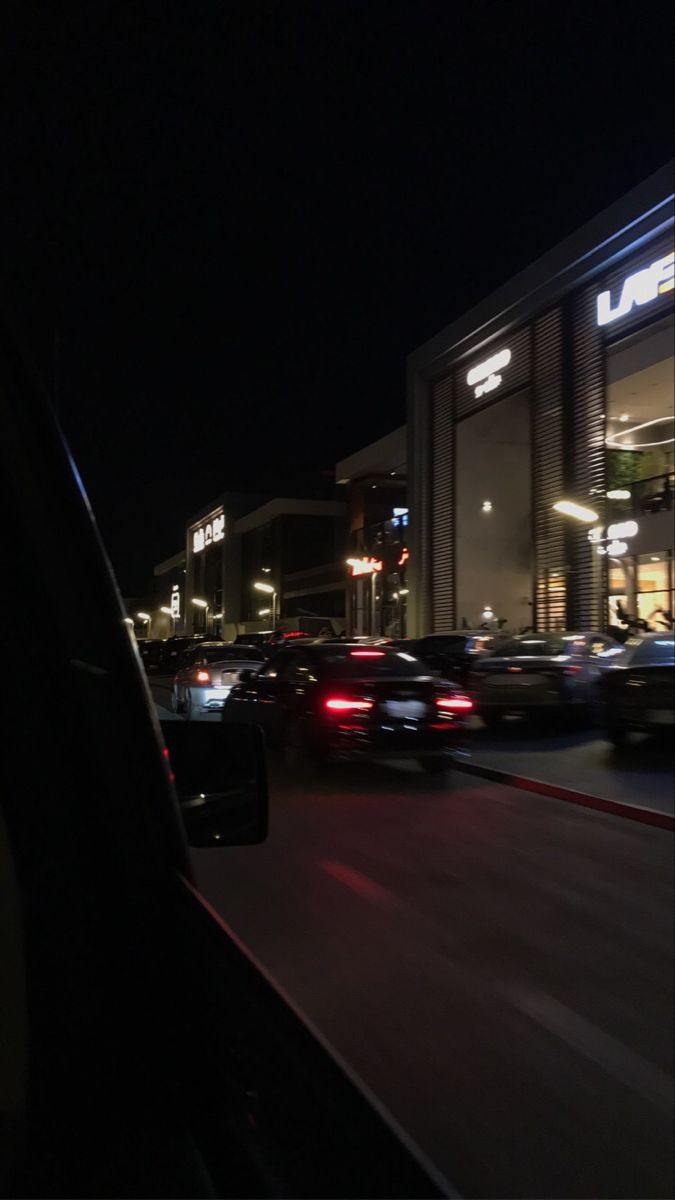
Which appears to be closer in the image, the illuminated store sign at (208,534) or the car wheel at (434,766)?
the car wheel at (434,766)

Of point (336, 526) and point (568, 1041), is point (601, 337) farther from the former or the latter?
point (336, 526)

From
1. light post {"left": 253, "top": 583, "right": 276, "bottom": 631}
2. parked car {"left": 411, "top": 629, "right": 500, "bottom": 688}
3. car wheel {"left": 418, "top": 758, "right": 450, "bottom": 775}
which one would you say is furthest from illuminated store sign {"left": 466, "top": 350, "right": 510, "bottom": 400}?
light post {"left": 253, "top": 583, "right": 276, "bottom": 631}

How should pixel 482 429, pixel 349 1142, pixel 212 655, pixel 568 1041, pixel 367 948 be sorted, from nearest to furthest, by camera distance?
1. pixel 349 1142
2. pixel 568 1041
3. pixel 367 948
4. pixel 212 655
5. pixel 482 429

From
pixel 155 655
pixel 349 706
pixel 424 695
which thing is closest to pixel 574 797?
pixel 424 695

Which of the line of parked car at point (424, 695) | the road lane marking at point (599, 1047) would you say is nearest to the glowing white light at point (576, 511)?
the line of parked car at point (424, 695)

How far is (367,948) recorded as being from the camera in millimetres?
4949

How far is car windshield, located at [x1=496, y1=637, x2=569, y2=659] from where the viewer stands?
49.4ft

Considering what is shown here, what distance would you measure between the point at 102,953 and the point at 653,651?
11396mm

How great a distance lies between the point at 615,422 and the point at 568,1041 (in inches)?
915

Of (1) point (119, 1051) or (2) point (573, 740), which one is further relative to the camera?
(2) point (573, 740)

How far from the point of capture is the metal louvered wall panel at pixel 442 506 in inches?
1252

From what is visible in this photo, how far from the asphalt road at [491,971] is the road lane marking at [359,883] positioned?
19mm

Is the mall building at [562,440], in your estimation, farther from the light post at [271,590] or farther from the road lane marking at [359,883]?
the light post at [271,590]

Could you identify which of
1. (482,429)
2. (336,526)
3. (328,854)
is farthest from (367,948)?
(336,526)
